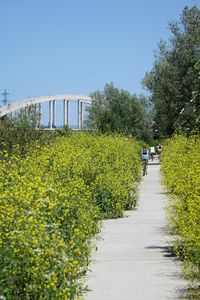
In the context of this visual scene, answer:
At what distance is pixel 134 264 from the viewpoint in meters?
11.1

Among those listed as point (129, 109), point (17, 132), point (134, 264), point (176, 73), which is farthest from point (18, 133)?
point (129, 109)

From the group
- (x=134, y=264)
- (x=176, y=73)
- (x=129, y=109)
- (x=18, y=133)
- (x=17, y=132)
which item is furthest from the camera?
(x=129, y=109)

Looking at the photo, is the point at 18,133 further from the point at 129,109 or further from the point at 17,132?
the point at 129,109

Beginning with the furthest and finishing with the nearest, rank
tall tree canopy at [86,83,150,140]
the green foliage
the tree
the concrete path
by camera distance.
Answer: tall tree canopy at [86,83,150,140] < the tree < the green foliage < the concrete path

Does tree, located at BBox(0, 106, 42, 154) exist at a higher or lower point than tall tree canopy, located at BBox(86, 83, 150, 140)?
lower

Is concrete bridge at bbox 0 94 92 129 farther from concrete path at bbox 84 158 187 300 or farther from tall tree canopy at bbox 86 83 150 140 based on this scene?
concrete path at bbox 84 158 187 300

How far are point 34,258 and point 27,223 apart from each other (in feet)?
1.46

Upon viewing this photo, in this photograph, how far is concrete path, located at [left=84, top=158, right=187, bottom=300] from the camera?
9094 millimetres

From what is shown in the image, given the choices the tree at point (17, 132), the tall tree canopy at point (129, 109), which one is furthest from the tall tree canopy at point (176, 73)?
the tall tree canopy at point (129, 109)

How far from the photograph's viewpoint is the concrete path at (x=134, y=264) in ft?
29.8

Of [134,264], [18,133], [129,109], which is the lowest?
[134,264]

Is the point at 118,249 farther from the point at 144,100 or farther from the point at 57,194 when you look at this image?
the point at 144,100

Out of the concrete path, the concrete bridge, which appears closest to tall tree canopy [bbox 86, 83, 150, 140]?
the concrete bridge

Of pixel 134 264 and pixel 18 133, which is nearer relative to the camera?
pixel 134 264
